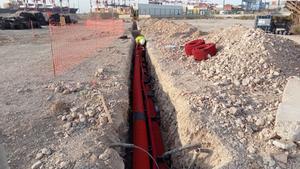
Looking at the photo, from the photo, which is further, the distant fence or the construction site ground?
the distant fence

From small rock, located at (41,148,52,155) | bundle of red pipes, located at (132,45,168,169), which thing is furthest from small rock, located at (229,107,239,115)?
small rock, located at (41,148,52,155)

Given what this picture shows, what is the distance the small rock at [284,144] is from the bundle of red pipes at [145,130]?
1.80 metres

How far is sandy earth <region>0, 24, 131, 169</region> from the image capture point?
4.54 m

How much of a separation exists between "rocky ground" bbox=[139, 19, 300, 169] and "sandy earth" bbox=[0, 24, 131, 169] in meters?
1.09

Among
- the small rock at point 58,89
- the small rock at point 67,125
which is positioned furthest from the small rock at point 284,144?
the small rock at point 58,89

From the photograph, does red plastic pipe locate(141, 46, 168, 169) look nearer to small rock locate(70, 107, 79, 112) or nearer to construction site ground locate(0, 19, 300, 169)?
construction site ground locate(0, 19, 300, 169)

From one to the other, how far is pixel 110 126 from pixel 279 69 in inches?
153

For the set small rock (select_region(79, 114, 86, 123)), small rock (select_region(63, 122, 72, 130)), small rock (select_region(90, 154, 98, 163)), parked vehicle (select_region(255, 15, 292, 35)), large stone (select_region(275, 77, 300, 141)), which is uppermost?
parked vehicle (select_region(255, 15, 292, 35))

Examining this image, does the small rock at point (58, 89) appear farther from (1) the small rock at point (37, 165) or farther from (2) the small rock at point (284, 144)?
(2) the small rock at point (284, 144)

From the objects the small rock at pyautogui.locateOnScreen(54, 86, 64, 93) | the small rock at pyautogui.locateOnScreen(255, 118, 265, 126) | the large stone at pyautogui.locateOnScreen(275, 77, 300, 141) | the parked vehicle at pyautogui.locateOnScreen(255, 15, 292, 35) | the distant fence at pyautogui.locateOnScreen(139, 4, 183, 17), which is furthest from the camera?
the distant fence at pyautogui.locateOnScreen(139, 4, 183, 17)

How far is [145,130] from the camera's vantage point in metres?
6.41

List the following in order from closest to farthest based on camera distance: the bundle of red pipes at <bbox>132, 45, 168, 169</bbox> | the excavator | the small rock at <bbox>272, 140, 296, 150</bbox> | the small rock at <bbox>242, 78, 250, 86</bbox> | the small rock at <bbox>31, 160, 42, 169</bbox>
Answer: the small rock at <bbox>31, 160, 42, 169</bbox> < the small rock at <bbox>272, 140, 296, 150</bbox> < the bundle of red pipes at <bbox>132, 45, 168, 169</bbox> < the small rock at <bbox>242, 78, 250, 86</bbox> < the excavator

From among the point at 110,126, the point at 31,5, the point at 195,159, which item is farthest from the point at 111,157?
the point at 31,5

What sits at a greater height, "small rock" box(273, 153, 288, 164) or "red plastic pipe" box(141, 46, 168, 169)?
"small rock" box(273, 153, 288, 164)
